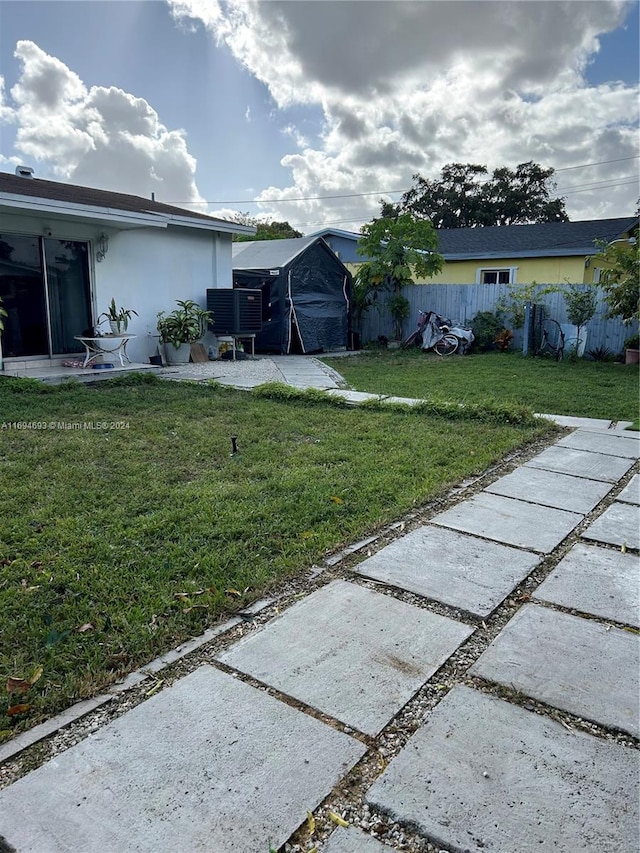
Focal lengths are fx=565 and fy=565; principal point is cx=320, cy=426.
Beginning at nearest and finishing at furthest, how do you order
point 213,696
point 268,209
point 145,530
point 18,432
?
point 213,696, point 145,530, point 18,432, point 268,209

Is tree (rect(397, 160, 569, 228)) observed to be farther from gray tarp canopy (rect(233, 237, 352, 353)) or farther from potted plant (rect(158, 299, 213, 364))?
potted plant (rect(158, 299, 213, 364))

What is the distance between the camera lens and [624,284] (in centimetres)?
914

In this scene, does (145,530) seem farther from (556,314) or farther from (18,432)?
(556,314)

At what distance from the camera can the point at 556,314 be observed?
11203 millimetres

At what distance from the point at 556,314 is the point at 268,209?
24.2 metres

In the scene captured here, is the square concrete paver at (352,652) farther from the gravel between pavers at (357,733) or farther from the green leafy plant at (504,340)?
the green leafy plant at (504,340)

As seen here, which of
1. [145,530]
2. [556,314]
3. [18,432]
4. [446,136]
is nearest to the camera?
[145,530]

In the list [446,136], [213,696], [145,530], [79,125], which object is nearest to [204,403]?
[145,530]

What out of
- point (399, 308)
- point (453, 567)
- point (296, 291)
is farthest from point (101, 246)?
point (453, 567)

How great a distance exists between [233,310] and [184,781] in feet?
30.2

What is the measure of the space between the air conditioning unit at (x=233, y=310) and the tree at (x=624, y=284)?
611 centimetres

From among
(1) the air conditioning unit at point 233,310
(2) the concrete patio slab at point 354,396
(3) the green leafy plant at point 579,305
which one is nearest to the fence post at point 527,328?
(3) the green leafy plant at point 579,305

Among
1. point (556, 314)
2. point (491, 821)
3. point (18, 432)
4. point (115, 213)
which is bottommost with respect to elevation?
point (491, 821)

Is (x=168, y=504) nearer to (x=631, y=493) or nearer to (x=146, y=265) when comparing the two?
(x=631, y=493)
